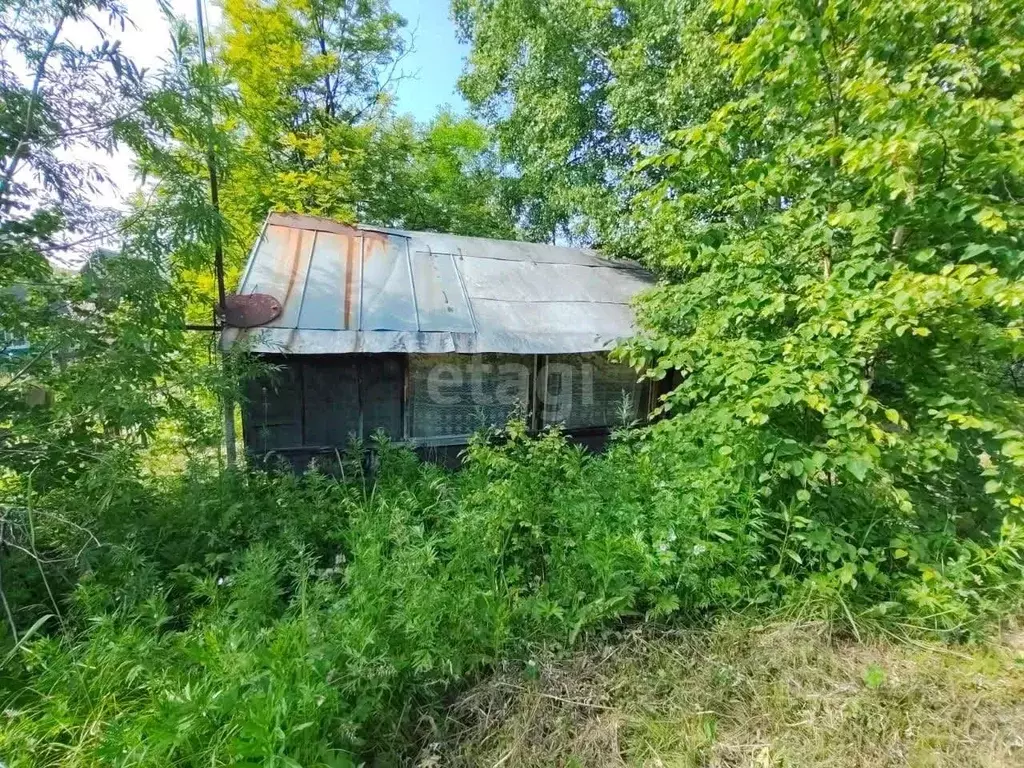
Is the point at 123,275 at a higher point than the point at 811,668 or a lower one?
higher

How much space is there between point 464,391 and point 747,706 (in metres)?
3.37

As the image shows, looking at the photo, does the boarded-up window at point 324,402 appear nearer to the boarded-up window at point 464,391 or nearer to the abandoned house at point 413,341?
the abandoned house at point 413,341

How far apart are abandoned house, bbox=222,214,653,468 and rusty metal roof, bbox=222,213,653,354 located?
18mm

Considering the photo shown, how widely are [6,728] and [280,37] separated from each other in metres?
11.1

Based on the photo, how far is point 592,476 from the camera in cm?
342

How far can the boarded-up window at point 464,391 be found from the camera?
4.50 meters

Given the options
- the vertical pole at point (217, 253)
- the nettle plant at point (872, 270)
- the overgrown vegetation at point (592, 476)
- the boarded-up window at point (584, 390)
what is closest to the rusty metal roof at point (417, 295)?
the vertical pole at point (217, 253)

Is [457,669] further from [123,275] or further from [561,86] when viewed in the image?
[561,86]

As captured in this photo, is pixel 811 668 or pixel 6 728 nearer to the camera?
pixel 6 728

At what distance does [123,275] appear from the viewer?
2590 millimetres

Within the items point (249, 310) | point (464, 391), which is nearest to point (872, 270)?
point (464, 391)

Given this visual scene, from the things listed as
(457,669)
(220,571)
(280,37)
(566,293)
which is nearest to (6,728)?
(220,571)

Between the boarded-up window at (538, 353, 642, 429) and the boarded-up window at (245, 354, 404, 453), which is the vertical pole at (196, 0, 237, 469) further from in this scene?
the boarded-up window at (538, 353, 642, 429)

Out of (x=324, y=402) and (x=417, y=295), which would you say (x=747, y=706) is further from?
(x=417, y=295)
